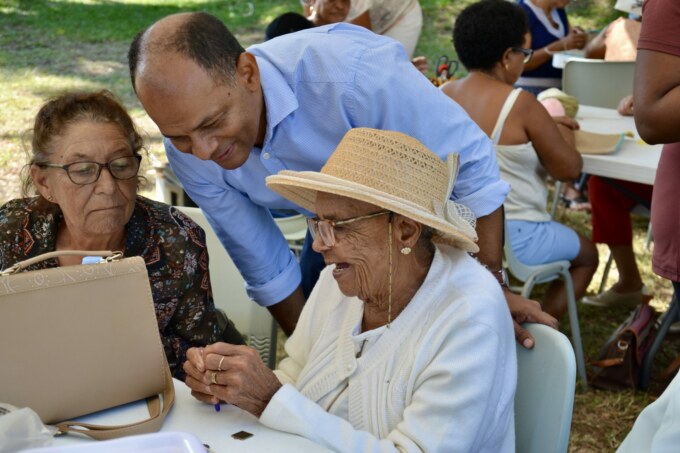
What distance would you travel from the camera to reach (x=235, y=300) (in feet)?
10.8

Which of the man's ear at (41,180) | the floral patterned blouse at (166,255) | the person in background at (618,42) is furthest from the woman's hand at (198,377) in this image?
the person in background at (618,42)

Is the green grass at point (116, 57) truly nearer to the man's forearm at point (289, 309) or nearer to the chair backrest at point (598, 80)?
the chair backrest at point (598, 80)

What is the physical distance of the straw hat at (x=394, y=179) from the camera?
1978 mm

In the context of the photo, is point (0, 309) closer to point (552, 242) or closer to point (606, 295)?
point (552, 242)

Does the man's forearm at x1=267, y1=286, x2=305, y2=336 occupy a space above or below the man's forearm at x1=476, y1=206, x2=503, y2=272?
below

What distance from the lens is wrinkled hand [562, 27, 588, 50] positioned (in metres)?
6.75

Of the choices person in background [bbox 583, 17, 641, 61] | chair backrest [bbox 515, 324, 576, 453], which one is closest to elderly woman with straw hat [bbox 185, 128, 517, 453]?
chair backrest [bbox 515, 324, 576, 453]

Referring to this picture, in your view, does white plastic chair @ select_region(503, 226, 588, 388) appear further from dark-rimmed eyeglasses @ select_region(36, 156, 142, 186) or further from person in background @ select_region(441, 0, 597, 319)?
dark-rimmed eyeglasses @ select_region(36, 156, 142, 186)

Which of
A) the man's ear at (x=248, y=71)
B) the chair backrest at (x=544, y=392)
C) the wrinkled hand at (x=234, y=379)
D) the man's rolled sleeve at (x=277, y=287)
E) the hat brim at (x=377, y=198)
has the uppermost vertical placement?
the man's ear at (x=248, y=71)

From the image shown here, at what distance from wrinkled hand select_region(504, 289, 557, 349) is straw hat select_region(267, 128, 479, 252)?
0.88ft

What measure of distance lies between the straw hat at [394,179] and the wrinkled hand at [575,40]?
16.6ft

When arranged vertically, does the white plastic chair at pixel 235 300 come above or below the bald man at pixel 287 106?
below

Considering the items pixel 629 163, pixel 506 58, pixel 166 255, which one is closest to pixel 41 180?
pixel 166 255

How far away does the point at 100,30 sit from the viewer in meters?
11.8
